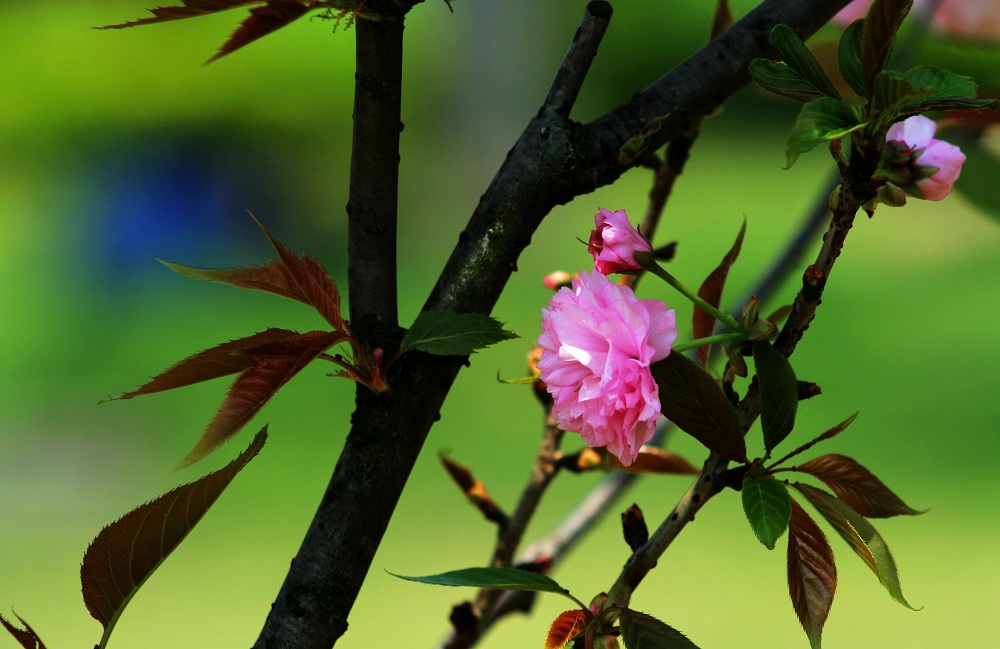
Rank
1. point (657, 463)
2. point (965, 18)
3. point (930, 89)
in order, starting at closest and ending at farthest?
1. point (930, 89)
2. point (657, 463)
3. point (965, 18)

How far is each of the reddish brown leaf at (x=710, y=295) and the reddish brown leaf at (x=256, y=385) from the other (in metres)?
0.11

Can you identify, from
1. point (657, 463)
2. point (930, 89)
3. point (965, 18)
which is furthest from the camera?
point (965, 18)

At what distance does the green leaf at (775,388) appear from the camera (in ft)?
0.76

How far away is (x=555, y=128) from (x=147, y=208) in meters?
2.74

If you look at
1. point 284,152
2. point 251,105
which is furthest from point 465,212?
point 251,105

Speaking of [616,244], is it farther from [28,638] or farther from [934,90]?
[28,638]

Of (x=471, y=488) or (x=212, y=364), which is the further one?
(x=471, y=488)

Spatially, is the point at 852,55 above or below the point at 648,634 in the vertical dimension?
above

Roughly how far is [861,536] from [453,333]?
0.12 metres

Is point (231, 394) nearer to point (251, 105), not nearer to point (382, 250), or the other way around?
point (382, 250)

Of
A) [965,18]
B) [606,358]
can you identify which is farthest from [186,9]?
[965,18]

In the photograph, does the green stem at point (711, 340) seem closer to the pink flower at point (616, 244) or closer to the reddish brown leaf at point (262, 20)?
the pink flower at point (616, 244)

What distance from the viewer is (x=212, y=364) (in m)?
0.24

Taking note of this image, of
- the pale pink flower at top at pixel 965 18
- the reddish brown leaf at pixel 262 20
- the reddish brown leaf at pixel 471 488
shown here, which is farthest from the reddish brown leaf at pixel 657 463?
the pale pink flower at top at pixel 965 18
